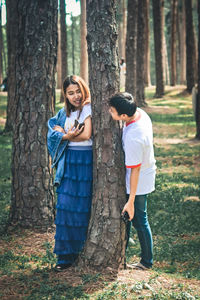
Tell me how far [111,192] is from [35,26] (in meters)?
2.75

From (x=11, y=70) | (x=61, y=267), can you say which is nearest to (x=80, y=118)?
(x=61, y=267)

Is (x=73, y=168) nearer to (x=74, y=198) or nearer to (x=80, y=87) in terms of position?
(x=74, y=198)

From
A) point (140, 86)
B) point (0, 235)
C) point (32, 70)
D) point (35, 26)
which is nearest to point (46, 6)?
point (35, 26)

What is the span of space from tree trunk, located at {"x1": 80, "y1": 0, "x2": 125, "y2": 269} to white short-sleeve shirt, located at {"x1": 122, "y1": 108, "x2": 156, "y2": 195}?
15cm

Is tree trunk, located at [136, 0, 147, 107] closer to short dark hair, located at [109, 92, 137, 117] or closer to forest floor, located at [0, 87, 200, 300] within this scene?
forest floor, located at [0, 87, 200, 300]

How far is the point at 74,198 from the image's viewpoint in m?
4.39

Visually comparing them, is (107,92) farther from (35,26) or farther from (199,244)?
(199,244)

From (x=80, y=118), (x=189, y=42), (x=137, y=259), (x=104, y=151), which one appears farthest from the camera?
(x=189, y=42)

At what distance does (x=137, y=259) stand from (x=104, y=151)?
6.51 feet

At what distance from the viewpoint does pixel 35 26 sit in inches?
220

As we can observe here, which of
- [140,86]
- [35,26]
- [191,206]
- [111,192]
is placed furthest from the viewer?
[140,86]

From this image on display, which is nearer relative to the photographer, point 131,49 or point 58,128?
point 58,128

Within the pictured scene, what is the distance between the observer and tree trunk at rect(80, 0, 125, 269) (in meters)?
4.03

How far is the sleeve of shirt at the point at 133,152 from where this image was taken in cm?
391
